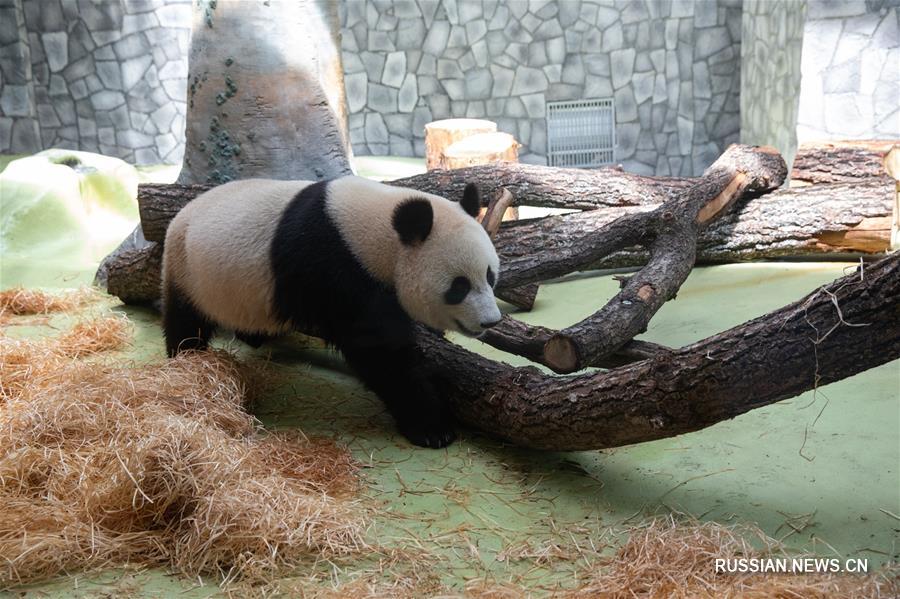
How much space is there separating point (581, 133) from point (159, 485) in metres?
11.2

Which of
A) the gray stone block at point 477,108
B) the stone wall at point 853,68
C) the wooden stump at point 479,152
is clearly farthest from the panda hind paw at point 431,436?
the gray stone block at point 477,108

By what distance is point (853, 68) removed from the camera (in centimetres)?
859

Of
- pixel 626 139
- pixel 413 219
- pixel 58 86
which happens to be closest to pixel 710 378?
pixel 413 219

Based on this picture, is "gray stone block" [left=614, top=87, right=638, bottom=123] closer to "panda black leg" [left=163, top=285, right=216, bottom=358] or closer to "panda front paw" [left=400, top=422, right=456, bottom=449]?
"panda black leg" [left=163, top=285, right=216, bottom=358]

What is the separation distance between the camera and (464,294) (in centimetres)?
408

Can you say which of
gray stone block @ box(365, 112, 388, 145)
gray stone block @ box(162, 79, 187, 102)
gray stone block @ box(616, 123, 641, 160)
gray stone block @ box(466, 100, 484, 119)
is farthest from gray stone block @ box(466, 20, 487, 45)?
gray stone block @ box(162, 79, 187, 102)

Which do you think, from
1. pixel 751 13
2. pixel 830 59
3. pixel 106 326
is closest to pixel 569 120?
pixel 751 13

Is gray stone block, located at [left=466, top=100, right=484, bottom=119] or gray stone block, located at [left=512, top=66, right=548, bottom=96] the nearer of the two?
gray stone block, located at [left=512, top=66, right=548, bottom=96]

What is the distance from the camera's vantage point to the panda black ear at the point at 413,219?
155 inches

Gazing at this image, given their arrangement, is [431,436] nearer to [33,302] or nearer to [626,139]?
[33,302]

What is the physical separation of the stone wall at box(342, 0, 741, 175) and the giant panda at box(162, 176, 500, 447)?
30.6 feet

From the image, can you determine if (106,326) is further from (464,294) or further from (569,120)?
(569,120)

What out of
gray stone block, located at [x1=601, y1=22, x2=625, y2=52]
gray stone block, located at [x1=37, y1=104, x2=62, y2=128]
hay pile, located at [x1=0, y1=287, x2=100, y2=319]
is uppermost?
gray stone block, located at [x1=601, y1=22, x2=625, y2=52]

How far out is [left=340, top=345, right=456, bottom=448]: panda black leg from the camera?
427 cm
